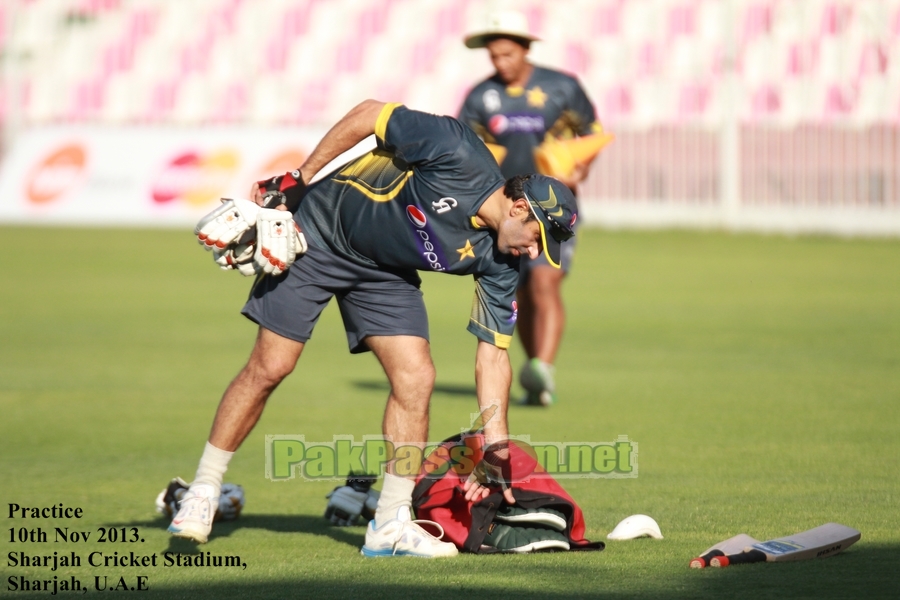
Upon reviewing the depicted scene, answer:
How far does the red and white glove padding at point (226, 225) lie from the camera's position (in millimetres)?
5645

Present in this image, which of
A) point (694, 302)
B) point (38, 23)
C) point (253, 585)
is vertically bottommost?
point (253, 585)

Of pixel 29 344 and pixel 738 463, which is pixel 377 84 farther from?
pixel 738 463

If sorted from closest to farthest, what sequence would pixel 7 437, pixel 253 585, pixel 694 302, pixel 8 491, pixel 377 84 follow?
1. pixel 253 585
2. pixel 8 491
3. pixel 7 437
4. pixel 694 302
5. pixel 377 84

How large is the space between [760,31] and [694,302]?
11.9 meters

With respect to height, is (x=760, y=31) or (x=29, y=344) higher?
(x=760, y=31)

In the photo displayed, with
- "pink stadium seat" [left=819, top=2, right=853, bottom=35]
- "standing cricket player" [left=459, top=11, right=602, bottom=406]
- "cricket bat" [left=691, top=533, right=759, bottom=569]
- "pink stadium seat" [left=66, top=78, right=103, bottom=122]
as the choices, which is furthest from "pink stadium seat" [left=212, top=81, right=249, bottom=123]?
"cricket bat" [left=691, top=533, right=759, bottom=569]

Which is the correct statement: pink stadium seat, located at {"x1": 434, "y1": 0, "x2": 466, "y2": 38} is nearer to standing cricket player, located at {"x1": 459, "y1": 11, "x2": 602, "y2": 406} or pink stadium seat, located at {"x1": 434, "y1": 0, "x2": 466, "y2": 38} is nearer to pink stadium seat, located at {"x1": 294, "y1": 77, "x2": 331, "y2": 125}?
pink stadium seat, located at {"x1": 294, "y1": 77, "x2": 331, "y2": 125}

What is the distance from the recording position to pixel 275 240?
561 centimetres

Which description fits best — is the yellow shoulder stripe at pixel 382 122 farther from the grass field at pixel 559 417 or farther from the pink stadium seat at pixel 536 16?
the pink stadium seat at pixel 536 16

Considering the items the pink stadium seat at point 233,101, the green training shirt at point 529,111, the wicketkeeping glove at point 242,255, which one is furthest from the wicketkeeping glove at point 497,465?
the pink stadium seat at point 233,101

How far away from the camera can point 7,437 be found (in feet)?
26.1

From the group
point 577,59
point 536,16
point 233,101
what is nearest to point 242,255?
point 577,59

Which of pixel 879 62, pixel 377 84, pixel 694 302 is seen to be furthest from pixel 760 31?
pixel 694 302

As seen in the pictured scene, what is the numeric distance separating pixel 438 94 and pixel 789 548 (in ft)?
71.4
